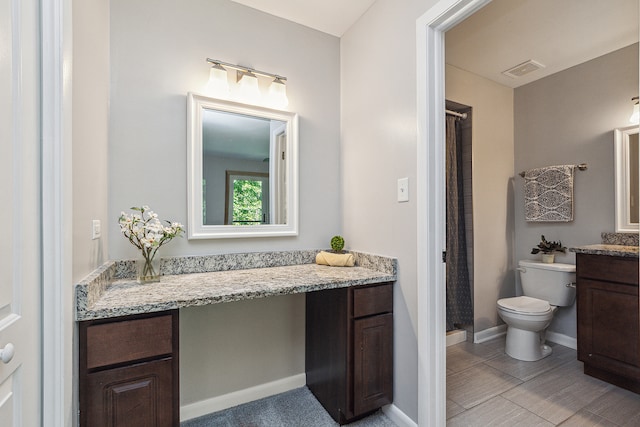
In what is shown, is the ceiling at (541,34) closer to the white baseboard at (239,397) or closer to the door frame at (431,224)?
the door frame at (431,224)

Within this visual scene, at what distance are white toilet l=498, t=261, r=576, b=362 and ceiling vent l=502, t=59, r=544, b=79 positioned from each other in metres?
1.72

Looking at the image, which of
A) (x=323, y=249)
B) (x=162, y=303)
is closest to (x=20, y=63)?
(x=162, y=303)

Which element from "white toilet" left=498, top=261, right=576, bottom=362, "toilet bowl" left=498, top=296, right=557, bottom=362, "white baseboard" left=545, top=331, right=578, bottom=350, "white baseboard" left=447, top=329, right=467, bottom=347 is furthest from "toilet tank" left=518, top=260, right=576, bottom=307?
"white baseboard" left=447, top=329, right=467, bottom=347

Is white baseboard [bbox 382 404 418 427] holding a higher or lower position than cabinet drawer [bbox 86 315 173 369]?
lower

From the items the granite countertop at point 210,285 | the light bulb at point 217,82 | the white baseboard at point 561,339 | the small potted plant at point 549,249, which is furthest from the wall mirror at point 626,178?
the light bulb at point 217,82

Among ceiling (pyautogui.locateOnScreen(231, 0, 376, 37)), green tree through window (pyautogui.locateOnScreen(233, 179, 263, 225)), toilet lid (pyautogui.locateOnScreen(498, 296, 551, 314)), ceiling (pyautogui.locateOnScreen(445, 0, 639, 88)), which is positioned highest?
ceiling (pyautogui.locateOnScreen(231, 0, 376, 37))

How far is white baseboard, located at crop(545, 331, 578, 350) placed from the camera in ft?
8.69

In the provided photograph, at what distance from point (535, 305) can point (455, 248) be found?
2.42 feet

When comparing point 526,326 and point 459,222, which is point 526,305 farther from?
point 459,222

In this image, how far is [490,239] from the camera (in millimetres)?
2877

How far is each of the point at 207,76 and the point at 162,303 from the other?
1318mm

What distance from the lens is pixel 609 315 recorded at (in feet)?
6.67

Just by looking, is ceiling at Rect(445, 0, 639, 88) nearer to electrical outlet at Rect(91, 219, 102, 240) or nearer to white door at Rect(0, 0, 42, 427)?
white door at Rect(0, 0, 42, 427)

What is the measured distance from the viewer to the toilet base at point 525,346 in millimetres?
2414
